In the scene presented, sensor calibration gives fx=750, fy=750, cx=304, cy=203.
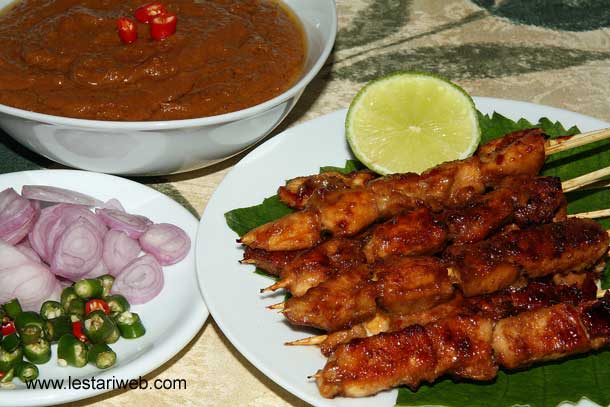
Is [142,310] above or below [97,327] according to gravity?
below

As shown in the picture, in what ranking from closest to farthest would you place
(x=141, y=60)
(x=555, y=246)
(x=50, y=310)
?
(x=555, y=246), (x=50, y=310), (x=141, y=60)

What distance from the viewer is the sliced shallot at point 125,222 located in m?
3.89

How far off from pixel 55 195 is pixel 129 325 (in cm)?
90

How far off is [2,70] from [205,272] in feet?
6.38

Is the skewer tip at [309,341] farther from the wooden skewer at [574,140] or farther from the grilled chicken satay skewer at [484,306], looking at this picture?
the wooden skewer at [574,140]

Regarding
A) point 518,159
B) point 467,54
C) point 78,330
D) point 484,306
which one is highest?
point 518,159

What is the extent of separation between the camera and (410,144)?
4102 mm

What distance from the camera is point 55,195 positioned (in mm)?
3941

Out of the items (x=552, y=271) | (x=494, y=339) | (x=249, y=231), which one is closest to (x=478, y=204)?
(x=552, y=271)

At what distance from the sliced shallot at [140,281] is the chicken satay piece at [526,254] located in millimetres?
1449

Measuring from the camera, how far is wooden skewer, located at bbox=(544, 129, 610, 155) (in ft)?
12.3

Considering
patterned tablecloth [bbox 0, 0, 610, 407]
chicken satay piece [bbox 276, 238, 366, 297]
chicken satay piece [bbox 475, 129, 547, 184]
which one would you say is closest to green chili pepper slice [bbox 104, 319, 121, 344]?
Result: chicken satay piece [bbox 276, 238, 366, 297]

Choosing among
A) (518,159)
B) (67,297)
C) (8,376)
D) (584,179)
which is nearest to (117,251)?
(67,297)

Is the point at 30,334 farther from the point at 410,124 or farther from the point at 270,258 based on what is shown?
the point at 410,124
